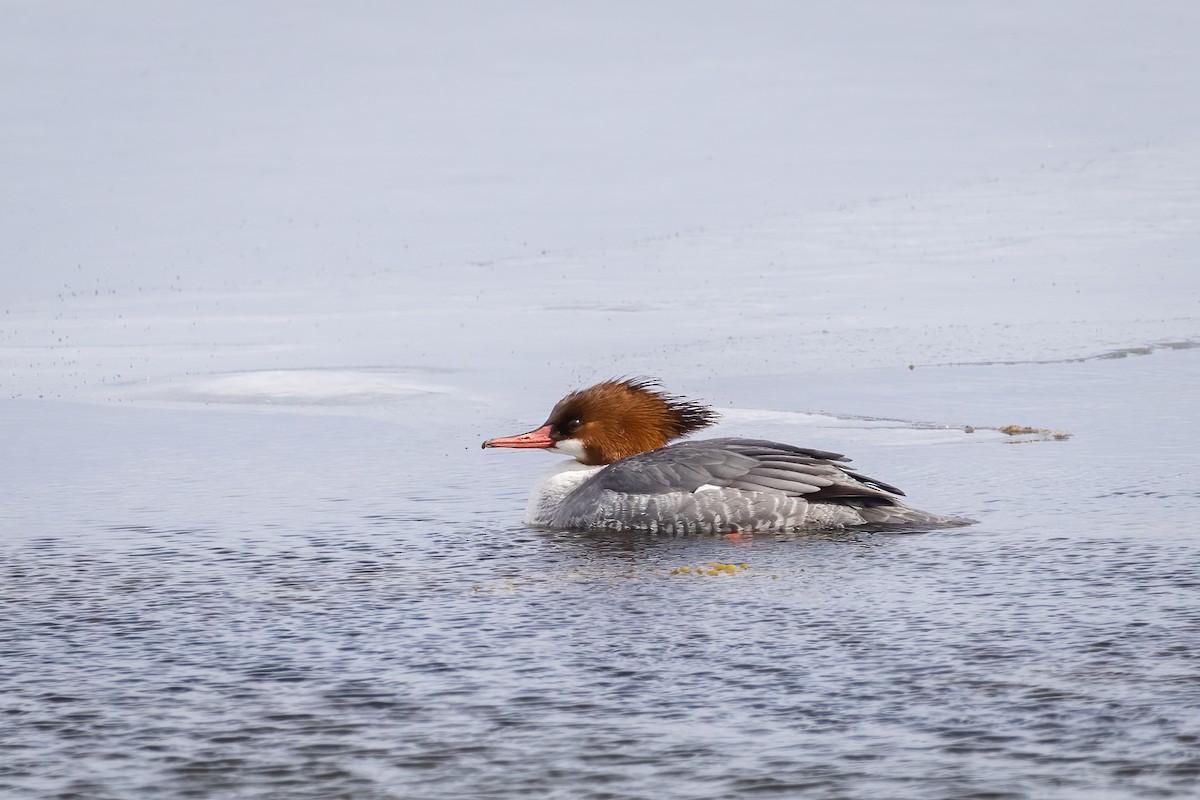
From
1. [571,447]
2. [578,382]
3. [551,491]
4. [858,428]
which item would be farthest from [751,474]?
[578,382]

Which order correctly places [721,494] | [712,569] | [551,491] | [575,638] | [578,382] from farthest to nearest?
[578,382] < [551,491] < [721,494] < [712,569] < [575,638]

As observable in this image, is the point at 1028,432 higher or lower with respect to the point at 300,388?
lower

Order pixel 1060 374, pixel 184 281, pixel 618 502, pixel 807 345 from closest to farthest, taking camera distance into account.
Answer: pixel 618 502 < pixel 1060 374 < pixel 807 345 < pixel 184 281

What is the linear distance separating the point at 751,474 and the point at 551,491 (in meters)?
1.03

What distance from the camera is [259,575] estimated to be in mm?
7379

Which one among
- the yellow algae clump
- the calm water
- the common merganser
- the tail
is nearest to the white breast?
the common merganser

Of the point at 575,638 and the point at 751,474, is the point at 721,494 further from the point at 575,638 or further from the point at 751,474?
the point at 575,638

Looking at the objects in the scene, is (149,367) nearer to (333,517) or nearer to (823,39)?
(333,517)

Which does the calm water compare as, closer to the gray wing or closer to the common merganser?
the common merganser

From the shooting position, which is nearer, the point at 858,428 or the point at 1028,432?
the point at 1028,432

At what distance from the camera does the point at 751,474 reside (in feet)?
28.0

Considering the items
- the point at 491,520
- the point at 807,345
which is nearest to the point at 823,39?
the point at 807,345

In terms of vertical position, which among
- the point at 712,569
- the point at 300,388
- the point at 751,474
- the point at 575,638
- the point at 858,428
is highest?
the point at 300,388

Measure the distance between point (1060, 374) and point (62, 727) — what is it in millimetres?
9005
